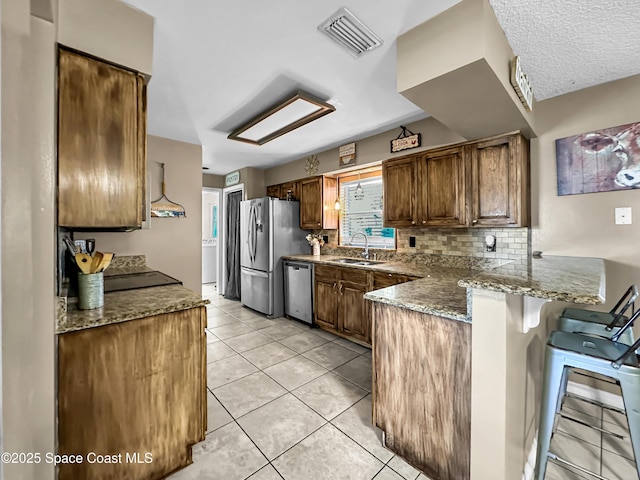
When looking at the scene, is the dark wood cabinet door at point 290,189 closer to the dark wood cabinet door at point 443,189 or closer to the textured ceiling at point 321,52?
the textured ceiling at point 321,52

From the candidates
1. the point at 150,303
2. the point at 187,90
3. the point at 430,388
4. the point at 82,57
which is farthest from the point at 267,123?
the point at 430,388

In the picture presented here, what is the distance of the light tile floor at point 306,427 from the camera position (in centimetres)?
148

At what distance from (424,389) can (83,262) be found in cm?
186

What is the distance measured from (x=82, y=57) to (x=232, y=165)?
3596mm

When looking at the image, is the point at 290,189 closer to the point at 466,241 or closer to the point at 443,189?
the point at 443,189

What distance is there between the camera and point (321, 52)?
71.2 inches

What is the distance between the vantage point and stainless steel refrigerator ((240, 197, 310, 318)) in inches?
160

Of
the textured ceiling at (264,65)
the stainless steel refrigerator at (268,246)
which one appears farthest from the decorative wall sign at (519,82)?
the stainless steel refrigerator at (268,246)

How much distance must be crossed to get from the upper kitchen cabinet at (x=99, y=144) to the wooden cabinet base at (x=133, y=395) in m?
0.58

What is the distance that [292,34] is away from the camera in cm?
164

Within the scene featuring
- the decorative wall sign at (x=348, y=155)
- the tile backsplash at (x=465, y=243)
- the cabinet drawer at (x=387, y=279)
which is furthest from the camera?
the decorative wall sign at (x=348, y=155)

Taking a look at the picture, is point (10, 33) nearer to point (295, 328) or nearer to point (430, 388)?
point (430, 388)

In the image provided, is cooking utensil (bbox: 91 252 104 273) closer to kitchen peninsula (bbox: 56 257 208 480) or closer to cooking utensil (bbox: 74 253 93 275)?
cooking utensil (bbox: 74 253 93 275)

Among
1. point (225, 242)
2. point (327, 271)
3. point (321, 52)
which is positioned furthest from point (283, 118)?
point (225, 242)
